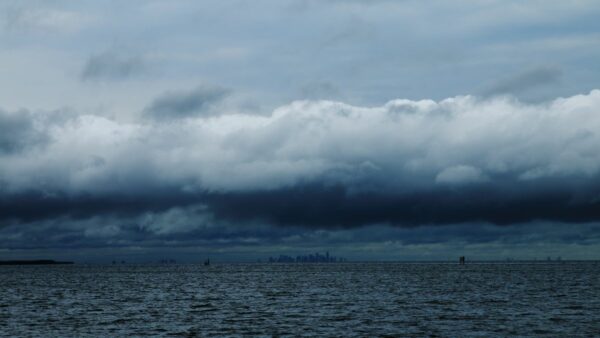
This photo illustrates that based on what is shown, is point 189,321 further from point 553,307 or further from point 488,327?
point 553,307

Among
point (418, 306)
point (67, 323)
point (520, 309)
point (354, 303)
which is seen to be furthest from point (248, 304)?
point (520, 309)

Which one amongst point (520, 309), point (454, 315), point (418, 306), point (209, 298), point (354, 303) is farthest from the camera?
point (209, 298)

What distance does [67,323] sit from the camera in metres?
75.3

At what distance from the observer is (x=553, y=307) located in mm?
90438

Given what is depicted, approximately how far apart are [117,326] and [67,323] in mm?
7281

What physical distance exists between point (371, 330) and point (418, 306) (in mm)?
28933

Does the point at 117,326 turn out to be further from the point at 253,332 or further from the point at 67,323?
the point at 253,332

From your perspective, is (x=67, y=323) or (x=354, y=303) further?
(x=354, y=303)

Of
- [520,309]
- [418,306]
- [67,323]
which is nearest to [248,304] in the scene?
[418,306]

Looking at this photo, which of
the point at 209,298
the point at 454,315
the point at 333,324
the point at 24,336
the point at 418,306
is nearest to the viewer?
the point at 24,336

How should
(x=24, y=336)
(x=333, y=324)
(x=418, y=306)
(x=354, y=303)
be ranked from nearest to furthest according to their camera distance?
(x=24, y=336) → (x=333, y=324) → (x=418, y=306) → (x=354, y=303)

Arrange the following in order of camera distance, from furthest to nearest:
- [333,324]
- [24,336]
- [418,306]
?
[418,306] < [333,324] < [24,336]

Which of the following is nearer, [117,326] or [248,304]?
[117,326]

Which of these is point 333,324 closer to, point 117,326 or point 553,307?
point 117,326
